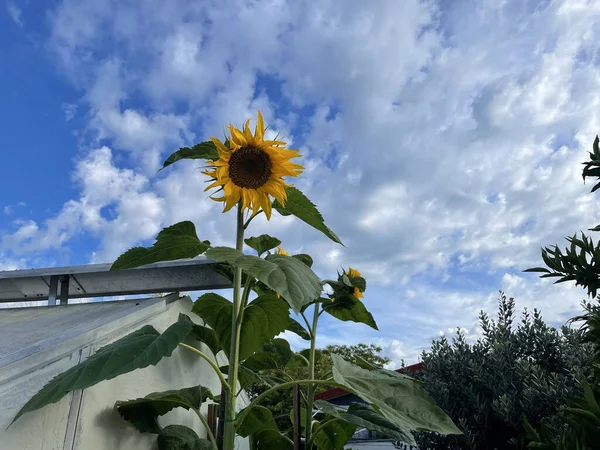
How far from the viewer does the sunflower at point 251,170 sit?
1702 millimetres

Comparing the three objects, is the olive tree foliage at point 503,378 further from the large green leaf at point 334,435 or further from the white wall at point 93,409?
the white wall at point 93,409

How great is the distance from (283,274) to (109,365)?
0.57m

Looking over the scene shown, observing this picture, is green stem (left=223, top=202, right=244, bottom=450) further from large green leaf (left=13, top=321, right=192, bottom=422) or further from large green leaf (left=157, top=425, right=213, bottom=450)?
large green leaf (left=157, top=425, right=213, bottom=450)

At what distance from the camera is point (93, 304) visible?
9.60 ft

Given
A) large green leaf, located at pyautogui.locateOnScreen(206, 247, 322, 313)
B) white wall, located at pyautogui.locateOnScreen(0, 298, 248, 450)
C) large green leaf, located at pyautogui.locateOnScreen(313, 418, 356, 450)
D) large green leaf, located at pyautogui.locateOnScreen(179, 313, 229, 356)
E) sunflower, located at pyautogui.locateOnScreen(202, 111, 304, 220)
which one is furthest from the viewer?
large green leaf, located at pyautogui.locateOnScreen(313, 418, 356, 450)

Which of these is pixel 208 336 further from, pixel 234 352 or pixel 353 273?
pixel 353 273

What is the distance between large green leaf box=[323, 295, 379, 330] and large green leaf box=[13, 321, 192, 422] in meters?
0.94

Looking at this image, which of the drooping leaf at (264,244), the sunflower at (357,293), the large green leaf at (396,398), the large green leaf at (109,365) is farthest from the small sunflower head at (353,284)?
the large green leaf at (109,365)

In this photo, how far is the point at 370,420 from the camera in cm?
176

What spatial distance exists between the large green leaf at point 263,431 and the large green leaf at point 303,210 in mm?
834

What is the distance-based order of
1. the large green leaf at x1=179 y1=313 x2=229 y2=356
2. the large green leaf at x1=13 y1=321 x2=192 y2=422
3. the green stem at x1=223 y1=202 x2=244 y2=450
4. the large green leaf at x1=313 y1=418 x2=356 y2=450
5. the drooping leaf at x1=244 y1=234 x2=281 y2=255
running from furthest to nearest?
the large green leaf at x1=313 y1=418 x2=356 y2=450
the large green leaf at x1=179 y1=313 x2=229 y2=356
the drooping leaf at x1=244 y1=234 x2=281 y2=255
the green stem at x1=223 y1=202 x2=244 y2=450
the large green leaf at x1=13 y1=321 x2=192 y2=422

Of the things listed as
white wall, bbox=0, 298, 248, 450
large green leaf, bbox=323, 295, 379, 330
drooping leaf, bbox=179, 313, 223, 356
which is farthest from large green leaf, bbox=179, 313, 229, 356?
large green leaf, bbox=323, 295, 379, 330

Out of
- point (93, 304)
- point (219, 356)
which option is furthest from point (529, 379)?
point (93, 304)

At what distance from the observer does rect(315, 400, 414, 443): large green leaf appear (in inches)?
65.7
